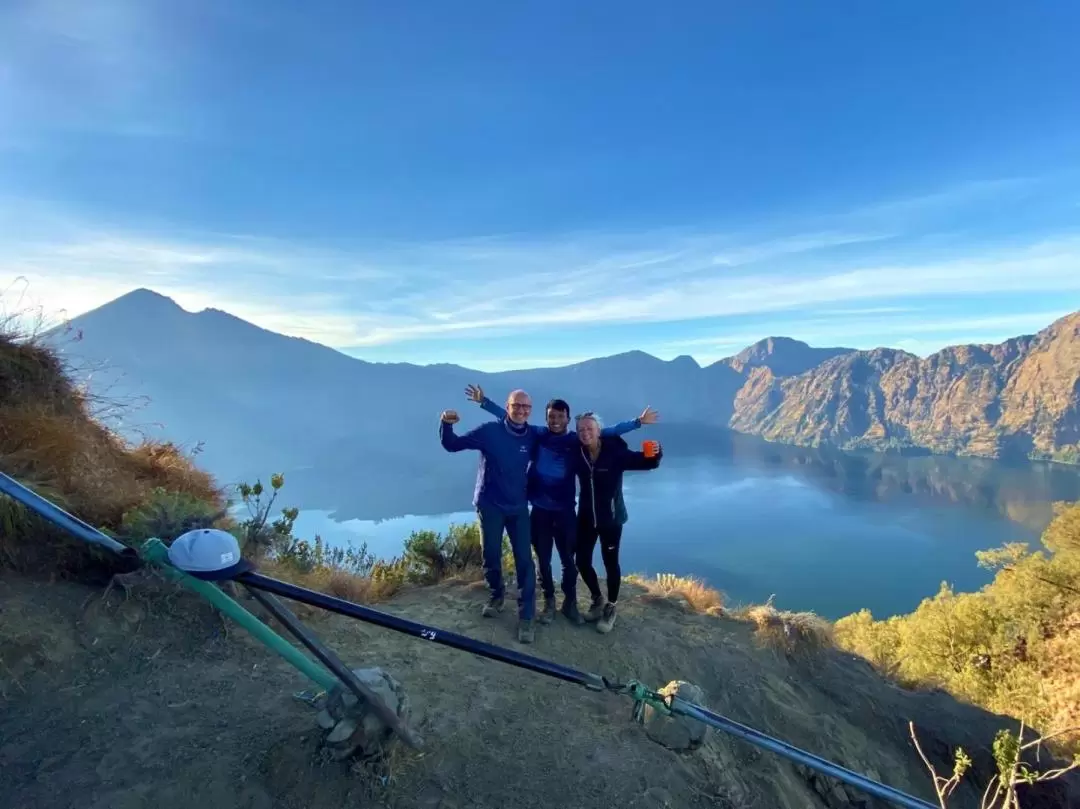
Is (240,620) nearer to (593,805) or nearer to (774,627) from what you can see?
(593,805)

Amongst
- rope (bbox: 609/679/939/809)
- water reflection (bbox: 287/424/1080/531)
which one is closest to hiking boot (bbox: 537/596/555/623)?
rope (bbox: 609/679/939/809)

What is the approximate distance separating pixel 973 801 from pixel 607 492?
6182 mm

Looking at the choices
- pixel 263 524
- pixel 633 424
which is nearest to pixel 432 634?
pixel 633 424

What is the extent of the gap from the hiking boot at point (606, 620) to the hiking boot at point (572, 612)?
0.21m

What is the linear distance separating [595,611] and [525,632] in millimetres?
1072

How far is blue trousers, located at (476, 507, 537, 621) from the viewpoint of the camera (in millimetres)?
5906

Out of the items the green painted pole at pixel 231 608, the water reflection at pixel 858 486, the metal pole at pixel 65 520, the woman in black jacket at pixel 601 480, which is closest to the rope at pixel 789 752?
the green painted pole at pixel 231 608

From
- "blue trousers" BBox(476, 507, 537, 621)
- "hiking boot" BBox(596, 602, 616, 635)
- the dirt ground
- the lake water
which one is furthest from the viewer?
the lake water

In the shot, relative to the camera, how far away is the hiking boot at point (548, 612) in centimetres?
648

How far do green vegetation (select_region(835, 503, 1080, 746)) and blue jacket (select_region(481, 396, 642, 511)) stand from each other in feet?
34.7

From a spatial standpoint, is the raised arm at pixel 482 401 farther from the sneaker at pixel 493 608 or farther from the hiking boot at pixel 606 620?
the hiking boot at pixel 606 620

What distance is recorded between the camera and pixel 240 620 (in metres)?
2.67

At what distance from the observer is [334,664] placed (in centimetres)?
310

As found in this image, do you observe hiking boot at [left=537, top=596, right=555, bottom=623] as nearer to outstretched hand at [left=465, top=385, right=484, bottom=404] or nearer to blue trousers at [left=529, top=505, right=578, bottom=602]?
blue trousers at [left=529, top=505, right=578, bottom=602]
